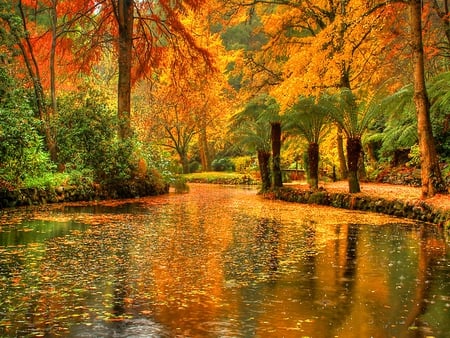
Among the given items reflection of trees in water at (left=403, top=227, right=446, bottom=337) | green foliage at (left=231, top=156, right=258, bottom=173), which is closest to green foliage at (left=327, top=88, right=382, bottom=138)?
reflection of trees in water at (left=403, top=227, right=446, bottom=337)

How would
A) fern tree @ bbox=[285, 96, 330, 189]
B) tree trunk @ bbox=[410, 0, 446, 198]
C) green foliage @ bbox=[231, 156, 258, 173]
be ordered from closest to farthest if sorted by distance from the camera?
tree trunk @ bbox=[410, 0, 446, 198], fern tree @ bbox=[285, 96, 330, 189], green foliage @ bbox=[231, 156, 258, 173]

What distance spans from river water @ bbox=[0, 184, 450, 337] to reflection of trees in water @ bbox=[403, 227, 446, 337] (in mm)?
12

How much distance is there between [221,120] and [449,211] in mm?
23662

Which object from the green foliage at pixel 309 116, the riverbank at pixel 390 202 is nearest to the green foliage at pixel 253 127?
the green foliage at pixel 309 116

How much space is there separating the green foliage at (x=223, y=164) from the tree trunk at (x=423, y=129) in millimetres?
23177

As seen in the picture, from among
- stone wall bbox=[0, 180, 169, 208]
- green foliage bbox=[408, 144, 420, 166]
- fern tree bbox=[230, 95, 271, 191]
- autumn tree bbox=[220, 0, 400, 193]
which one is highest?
autumn tree bbox=[220, 0, 400, 193]

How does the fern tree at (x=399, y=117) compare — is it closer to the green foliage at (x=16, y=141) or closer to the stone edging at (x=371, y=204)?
the stone edging at (x=371, y=204)

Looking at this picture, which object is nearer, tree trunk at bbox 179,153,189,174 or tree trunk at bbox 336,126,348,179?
tree trunk at bbox 336,126,348,179

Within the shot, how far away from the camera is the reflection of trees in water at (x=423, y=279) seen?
11.3ft

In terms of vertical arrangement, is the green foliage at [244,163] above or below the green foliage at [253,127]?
below

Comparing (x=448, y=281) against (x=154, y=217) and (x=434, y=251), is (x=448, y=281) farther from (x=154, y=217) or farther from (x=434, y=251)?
(x=154, y=217)

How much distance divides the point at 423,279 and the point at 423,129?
620 cm

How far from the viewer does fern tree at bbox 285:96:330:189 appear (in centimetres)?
1420

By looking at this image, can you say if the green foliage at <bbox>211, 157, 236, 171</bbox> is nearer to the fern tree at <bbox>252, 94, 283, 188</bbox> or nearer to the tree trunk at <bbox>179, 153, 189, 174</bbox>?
the tree trunk at <bbox>179, 153, 189, 174</bbox>
